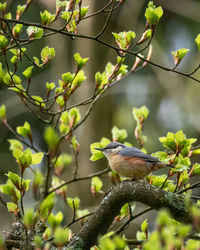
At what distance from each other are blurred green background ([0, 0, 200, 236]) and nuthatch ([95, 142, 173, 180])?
1950 mm

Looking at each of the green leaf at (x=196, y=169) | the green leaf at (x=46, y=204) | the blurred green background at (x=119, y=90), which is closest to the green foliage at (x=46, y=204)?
the green leaf at (x=46, y=204)

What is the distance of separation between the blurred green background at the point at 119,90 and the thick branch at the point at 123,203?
2.65 meters

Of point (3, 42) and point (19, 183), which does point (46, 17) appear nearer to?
point (3, 42)

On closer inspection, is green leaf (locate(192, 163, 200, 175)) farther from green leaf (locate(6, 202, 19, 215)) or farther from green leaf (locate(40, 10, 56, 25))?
green leaf (locate(40, 10, 56, 25))

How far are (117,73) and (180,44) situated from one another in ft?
16.0

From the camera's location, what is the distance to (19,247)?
6.91 ft

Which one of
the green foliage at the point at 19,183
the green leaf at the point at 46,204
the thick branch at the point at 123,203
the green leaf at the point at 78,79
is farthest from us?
the green leaf at the point at 78,79

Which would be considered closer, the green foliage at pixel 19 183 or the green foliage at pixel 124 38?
the green foliage at pixel 19 183

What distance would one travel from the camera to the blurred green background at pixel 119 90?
16.8 ft

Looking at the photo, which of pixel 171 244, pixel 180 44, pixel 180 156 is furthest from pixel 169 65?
pixel 171 244

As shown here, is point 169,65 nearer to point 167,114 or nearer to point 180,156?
point 167,114

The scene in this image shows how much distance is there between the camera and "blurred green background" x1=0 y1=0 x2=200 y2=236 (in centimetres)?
512

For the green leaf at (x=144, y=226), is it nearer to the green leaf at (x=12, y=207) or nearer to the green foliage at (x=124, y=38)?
the green leaf at (x=12, y=207)

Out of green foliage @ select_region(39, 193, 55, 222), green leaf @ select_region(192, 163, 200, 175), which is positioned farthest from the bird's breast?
green foliage @ select_region(39, 193, 55, 222)
